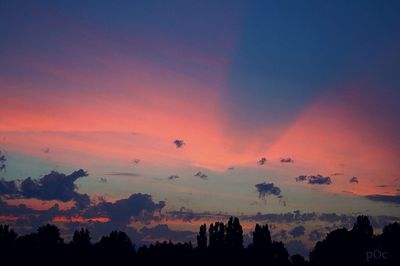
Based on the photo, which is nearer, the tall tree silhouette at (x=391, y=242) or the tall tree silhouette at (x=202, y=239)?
the tall tree silhouette at (x=391, y=242)

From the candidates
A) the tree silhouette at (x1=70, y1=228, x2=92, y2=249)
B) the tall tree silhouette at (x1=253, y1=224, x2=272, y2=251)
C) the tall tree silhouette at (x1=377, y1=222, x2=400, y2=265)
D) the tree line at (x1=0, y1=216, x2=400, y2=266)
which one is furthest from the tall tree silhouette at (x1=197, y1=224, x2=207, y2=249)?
the tall tree silhouette at (x1=377, y1=222, x2=400, y2=265)

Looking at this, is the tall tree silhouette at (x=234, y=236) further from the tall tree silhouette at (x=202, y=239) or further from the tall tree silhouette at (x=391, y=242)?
the tall tree silhouette at (x=391, y=242)

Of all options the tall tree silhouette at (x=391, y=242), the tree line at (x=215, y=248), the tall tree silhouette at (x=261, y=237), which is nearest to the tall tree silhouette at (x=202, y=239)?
the tree line at (x=215, y=248)

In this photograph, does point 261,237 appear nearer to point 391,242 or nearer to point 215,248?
point 215,248

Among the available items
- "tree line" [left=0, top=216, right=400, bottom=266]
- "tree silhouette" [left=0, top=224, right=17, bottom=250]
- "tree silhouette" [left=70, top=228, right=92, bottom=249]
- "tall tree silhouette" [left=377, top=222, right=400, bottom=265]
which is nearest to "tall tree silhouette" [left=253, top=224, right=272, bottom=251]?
"tree line" [left=0, top=216, right=400, bottom=266]

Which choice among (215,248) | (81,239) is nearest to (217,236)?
(215,248)

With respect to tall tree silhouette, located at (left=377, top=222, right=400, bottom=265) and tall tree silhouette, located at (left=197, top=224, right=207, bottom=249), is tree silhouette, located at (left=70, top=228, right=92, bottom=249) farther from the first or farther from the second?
tall tree silhouette, located at (left=377, top=222, right=400, bottom=265)

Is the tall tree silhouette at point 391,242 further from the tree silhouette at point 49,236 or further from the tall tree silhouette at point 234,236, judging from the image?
the tree silhouette at point 49,236

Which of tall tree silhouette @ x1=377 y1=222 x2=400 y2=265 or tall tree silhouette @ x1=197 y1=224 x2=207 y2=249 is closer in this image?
tall tree silhouette @ x1=377 y1=222 x2=400 y2=265

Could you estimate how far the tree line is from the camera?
153 meters

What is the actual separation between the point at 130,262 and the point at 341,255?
246ft

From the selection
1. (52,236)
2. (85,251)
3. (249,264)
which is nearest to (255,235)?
(249,264)

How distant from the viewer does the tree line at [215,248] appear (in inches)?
6029

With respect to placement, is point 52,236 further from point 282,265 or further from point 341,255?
point 341,255
